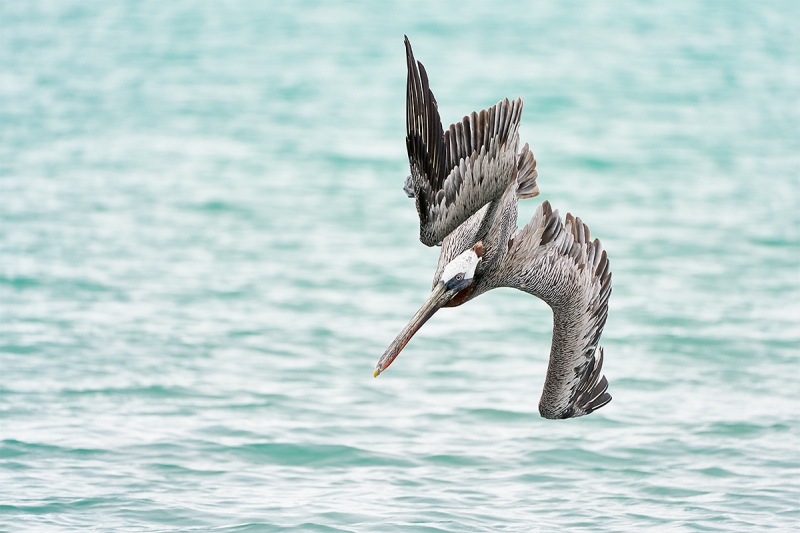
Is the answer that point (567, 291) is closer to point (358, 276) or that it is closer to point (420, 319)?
point (420, 319)

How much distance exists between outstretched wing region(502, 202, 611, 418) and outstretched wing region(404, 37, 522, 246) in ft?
2.15

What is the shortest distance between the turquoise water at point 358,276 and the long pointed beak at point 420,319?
2.44 metres

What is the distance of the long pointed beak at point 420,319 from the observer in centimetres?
699

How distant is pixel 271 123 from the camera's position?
24.9 m

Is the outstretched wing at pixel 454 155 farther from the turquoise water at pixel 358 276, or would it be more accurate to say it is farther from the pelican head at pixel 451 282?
the turquoise water at pixel 358 276

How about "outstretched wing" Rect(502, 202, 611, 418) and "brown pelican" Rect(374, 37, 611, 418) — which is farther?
"outstretched wing" Rect(502, 202, 611, 418)

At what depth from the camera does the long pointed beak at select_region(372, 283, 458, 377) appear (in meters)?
6.99

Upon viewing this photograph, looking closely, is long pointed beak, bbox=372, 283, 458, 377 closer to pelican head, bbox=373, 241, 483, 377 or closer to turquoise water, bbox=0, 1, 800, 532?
pelican head, bbox=373, 241, 483, 377

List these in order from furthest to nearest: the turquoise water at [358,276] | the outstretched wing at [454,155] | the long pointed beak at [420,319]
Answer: the turquoise water at [358,276] < the long pointed beak at [420,319] < the outstretched wing at [454,155]

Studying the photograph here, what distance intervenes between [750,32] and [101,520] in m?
25.8

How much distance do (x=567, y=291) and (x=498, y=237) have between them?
696mm

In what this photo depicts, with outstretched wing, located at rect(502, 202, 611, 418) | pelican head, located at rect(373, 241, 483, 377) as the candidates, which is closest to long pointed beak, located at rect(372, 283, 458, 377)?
pelican head, located at rect(373, 241, 483, 377)

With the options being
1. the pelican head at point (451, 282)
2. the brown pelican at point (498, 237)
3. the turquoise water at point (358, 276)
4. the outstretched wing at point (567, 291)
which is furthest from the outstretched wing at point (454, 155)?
the turquoise water at point (358, 276)

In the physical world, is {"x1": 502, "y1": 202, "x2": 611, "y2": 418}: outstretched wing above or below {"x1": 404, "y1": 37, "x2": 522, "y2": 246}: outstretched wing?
below
